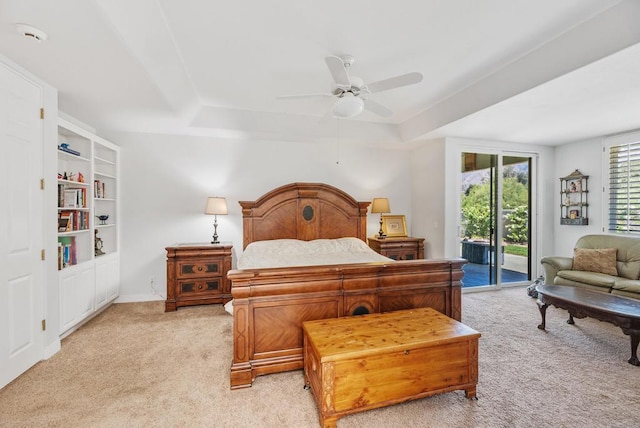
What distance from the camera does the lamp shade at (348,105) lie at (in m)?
2.53

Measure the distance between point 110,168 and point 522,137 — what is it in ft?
20.6

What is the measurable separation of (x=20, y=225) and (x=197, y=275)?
192 cm

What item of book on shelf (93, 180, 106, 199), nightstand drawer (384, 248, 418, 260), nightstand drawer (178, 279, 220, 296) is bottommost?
nightstand drawer (178, 279, 220, 296)

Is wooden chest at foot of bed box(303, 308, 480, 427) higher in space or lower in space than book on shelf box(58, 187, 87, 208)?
lower

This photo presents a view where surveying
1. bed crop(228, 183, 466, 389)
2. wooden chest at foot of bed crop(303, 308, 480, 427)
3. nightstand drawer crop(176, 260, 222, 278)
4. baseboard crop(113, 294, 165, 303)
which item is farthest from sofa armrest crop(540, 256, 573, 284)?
baseboard crop(113, 294, 165, 303)

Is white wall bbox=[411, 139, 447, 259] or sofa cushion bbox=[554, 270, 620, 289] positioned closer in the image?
sofa cushion bbox=[554, 270, 620, 289]

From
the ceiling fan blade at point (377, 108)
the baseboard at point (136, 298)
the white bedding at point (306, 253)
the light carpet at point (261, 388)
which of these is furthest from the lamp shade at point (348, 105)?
the baseboard at point (136, 298)

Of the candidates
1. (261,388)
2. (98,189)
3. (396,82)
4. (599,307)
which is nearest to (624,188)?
(599,307)

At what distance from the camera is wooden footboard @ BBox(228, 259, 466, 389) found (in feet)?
6.92

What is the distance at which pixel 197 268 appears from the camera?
3.89 metres

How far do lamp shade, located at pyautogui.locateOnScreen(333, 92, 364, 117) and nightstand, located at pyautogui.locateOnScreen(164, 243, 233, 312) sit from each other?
2461mm

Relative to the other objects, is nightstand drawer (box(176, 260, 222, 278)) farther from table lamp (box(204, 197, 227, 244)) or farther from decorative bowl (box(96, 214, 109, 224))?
decorative bowl (box(96, 214, 109, 224))

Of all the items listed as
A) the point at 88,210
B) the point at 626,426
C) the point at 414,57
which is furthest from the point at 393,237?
the point at 88,210

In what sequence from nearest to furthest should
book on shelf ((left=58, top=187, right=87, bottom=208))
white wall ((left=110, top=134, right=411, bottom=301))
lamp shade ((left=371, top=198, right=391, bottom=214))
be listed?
book on shelf ((left=58, top=187, right=87, bottom=208)) < white wall ((left=110, top=134, right=411, bottom=301)) < lamp shade ((left=371, top=198, right=391, bottom=214))
